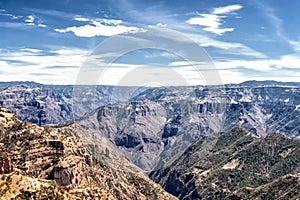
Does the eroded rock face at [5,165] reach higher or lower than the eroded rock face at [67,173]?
higher

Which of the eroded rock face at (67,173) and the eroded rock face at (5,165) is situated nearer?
the eroded rock face at (5,165)

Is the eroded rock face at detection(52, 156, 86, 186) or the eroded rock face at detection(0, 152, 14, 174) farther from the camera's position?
the eroded rock face at detection(52, 156, 86, 186)

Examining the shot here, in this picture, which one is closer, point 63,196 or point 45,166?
point 63,196

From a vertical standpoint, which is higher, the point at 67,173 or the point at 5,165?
the point at 5,165

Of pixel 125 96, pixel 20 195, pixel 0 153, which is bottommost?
pixel 20 195

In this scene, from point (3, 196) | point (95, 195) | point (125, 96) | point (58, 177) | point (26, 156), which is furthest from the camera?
point (26, 156)

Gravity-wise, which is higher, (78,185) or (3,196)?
(3,196)

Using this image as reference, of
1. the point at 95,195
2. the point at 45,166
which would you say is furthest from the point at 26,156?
the point at 95,195

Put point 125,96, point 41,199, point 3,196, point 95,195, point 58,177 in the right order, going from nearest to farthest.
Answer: point 3,196 → point 41,199 → point 125,96 → point 95,195 → point 58,177

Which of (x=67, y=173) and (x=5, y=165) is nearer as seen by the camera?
(x=5, y=165)

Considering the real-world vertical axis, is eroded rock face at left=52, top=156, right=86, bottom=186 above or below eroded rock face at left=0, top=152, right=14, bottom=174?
below

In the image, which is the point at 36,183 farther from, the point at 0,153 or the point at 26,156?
the point at 26,156
